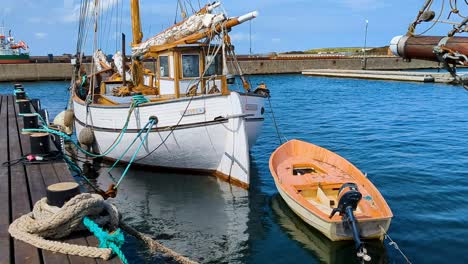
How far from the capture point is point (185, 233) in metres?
9.72

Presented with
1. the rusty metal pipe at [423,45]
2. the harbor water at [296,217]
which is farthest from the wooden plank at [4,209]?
the rusty metal pipe at [423,45]

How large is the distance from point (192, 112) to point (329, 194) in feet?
15.9

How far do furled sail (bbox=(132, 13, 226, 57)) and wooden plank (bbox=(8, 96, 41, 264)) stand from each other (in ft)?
19.4

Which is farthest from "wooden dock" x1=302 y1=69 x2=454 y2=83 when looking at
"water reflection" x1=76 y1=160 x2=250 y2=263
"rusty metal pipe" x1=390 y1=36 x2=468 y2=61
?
"rusty metal pipe" x1=390 y1=36 x2=468 y2=61

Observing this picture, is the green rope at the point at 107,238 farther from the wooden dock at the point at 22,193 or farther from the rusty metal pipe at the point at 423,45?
the rusty metal pipe at the point at 423,45

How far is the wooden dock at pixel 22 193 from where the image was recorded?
4242mm

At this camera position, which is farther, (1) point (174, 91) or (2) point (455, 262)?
(1) point (174, 91)

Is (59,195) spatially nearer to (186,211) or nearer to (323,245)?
(323,245)

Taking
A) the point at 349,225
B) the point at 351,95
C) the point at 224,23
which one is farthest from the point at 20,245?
the point at 351,95

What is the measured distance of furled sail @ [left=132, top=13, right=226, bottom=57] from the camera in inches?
514

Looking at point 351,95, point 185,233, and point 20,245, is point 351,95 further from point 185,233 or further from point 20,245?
point 20,245

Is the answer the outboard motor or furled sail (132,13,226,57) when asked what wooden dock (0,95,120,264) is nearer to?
A: the outboard motor

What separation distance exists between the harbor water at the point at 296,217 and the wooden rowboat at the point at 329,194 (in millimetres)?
477

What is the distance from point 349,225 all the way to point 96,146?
1091 cm
